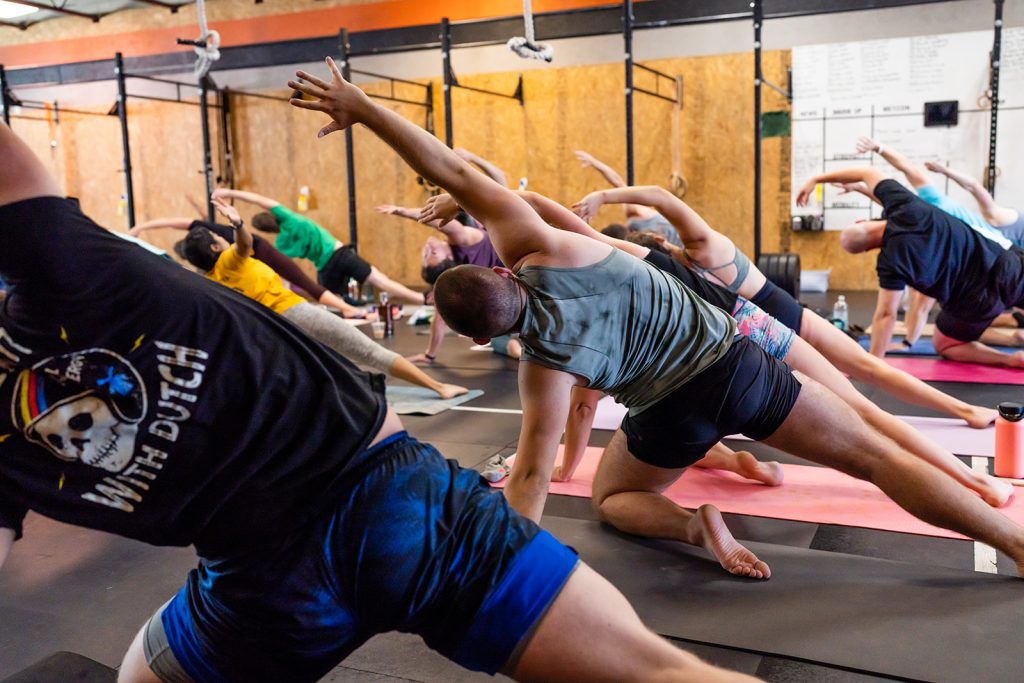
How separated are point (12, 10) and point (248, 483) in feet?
41.1

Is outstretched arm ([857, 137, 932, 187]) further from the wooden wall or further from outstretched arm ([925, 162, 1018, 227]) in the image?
the wooden wall

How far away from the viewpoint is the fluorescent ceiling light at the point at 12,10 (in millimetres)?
11016

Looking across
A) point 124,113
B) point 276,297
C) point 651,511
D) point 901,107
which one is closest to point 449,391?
point 276,297

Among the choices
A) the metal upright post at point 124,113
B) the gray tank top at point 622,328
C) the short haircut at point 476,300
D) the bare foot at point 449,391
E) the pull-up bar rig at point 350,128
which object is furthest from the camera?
the metal upright post at point 124,113

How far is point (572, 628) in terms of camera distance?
124 cm

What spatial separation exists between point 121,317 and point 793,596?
191cm

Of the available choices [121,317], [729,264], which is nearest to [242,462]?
[121,317]

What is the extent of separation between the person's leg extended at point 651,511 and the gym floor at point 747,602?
0.05 meters

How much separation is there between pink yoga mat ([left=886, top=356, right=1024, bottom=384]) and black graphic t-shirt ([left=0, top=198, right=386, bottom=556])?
4.61m

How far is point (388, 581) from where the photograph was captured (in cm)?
124

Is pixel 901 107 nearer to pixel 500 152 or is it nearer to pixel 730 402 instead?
pixel 500 152

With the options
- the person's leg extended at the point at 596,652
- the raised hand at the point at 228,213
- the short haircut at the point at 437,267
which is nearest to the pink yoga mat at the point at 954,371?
the short haircut at the point at 437,267

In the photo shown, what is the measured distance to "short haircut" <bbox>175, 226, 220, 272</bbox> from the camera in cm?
479

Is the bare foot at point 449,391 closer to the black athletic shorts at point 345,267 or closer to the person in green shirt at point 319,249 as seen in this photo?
the person in green shirt at point 319,249
